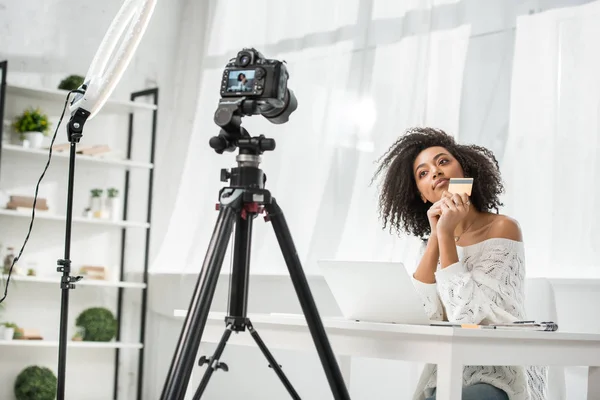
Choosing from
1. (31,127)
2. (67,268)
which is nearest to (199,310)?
Answer: (67,268)

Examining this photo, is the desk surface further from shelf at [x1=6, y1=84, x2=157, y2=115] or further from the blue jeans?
shelf at [x1=6, y1=84, x2=157, y2=115]

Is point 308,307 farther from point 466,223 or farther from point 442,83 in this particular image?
point 442,83

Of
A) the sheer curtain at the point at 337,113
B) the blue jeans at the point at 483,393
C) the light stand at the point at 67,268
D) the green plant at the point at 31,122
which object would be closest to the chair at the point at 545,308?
the blue jeans at the point at 483,393

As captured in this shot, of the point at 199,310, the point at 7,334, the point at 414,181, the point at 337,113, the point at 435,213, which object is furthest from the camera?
the point at 7,334

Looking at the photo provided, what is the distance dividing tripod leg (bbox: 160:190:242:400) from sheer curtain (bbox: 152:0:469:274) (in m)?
1.78

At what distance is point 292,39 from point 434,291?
7.08 ft

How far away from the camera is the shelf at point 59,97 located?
14.2 ft

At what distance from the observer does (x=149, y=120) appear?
4.99 metres

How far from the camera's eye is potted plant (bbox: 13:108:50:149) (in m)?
4.35

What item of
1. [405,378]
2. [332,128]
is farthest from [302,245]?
[405,378]

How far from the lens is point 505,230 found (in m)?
2.29

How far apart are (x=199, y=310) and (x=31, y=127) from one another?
10.5ft

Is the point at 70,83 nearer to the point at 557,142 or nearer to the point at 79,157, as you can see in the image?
the point at 79,157

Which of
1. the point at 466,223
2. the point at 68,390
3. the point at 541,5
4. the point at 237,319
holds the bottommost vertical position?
the point at 68,390
